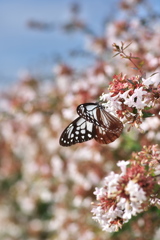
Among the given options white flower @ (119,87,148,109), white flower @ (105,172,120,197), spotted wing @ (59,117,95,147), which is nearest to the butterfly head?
spotted wing @ (59,117,95,147)

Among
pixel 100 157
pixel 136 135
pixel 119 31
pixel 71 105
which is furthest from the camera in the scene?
pixel 119 31

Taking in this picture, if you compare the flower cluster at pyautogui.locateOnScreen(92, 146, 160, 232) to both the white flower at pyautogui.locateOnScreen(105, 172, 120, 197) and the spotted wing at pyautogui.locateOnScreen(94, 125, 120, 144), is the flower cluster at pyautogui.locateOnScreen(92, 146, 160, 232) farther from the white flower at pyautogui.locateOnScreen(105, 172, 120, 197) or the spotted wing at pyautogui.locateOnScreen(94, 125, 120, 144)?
the spotted wing at pyautogui.locateOnScreen(94, 125, 120, 144)

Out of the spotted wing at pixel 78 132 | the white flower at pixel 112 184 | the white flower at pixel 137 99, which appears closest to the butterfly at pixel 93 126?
the spotted wing at pixel 78 132

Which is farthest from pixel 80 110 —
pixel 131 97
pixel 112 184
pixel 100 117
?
pixel 112 184

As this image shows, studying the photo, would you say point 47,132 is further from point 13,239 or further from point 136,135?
point 136,135

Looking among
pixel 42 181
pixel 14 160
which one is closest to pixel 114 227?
pixel 42 181

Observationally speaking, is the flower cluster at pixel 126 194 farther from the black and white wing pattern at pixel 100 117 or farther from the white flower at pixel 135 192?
the black and white wing pattern at pixel 100 117
